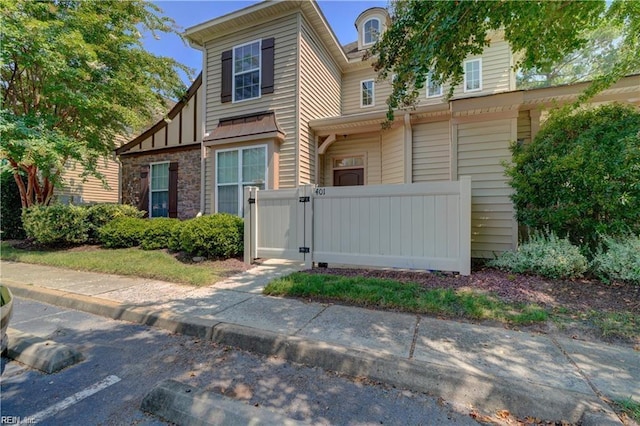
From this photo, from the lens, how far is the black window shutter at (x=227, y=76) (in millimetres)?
8609

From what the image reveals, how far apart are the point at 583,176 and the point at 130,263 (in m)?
8.24

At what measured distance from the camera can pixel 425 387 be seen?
2123mm

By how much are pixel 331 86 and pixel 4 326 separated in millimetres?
9960

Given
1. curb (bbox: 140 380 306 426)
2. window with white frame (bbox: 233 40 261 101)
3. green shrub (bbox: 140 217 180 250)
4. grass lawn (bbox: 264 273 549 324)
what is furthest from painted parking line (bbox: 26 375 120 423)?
window with white frame (bbox: 233 40 261 101)

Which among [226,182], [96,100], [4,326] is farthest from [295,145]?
[4,326]

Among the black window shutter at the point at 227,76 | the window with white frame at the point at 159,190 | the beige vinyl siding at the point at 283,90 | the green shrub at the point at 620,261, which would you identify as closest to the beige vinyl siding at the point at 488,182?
the green shrub at the point at 620,261

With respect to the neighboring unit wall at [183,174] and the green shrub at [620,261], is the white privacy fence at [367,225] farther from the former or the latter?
the neighboring unit wall at [183,174]

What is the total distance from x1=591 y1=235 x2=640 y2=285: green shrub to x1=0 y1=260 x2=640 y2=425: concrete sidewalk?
6.56ft

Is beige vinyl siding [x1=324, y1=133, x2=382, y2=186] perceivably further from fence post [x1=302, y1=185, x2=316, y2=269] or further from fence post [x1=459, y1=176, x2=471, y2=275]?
fence post [x1=459, y1=176, x2=471, y2=275]

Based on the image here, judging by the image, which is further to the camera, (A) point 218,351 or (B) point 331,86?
(B) point 331,86

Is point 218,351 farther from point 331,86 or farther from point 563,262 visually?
point 331,86

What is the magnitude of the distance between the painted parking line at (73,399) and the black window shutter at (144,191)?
8686 mm

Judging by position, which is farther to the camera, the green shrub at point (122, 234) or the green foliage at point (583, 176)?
the green shrub at point (122, 234)

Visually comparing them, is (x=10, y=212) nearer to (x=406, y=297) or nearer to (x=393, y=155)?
(x=393, y=155)
